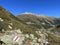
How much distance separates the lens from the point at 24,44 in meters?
10.3

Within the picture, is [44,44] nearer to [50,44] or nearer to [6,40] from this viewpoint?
[6,40]

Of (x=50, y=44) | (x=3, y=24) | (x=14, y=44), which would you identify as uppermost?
(x=3, y=24)

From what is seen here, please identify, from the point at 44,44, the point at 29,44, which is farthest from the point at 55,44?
the point at 29,44

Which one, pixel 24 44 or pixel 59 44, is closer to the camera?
pixel 24 44

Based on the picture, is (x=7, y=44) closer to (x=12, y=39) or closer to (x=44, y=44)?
(x=12, y=39)

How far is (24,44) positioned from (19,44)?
3.28 feet

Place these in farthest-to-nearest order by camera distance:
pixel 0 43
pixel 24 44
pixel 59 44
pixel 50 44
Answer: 1. pixel 59 44
2. pixel 50 44
3. pixel 24 44
4. pixel 0 43

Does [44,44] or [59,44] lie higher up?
[59,44]

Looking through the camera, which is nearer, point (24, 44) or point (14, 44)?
point (14, 44)

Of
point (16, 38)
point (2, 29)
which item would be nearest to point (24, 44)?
point (16, 38)

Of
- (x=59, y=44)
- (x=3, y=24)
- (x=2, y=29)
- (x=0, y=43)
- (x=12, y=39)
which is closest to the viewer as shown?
(x=12, y=39)

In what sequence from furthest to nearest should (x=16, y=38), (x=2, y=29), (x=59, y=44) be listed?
1. (x=59, y=44)
2. (x=2, y=29)
3. (x=16, y=38)

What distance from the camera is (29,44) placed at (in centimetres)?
1035

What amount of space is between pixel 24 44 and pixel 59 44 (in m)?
11.6
